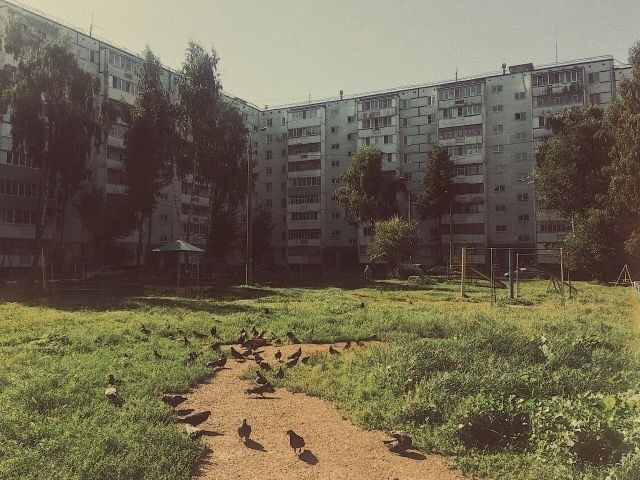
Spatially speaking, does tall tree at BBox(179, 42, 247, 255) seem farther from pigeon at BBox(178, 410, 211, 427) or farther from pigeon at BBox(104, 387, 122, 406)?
pigeon at BBox(178, 410, 211, 427)

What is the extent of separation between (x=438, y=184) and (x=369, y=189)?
29.0 feet

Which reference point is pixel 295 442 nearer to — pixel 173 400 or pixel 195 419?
pixel 195 419

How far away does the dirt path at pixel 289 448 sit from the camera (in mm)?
6297

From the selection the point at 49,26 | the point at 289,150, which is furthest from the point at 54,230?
the point at 289,150

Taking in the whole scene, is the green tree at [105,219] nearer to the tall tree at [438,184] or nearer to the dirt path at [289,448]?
the tall tree at [438,184]

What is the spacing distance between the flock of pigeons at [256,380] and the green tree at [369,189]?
159ft

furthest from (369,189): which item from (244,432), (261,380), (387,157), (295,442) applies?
(295,442)

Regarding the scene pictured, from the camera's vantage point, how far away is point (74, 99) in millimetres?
43031

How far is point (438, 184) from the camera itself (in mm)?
64062

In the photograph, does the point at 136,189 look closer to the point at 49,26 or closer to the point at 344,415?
the point at 49,26

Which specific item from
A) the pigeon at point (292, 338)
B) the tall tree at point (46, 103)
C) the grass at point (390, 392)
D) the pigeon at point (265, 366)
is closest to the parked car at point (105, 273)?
the tall tree at point (46, 103)

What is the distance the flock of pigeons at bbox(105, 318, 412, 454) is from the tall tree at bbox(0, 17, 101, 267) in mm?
31613

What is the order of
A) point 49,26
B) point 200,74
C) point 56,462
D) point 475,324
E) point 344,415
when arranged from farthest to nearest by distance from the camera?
point 49,26
point 200,74
point 475,324
point 344,415
point 56,462

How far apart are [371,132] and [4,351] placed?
66327mm
